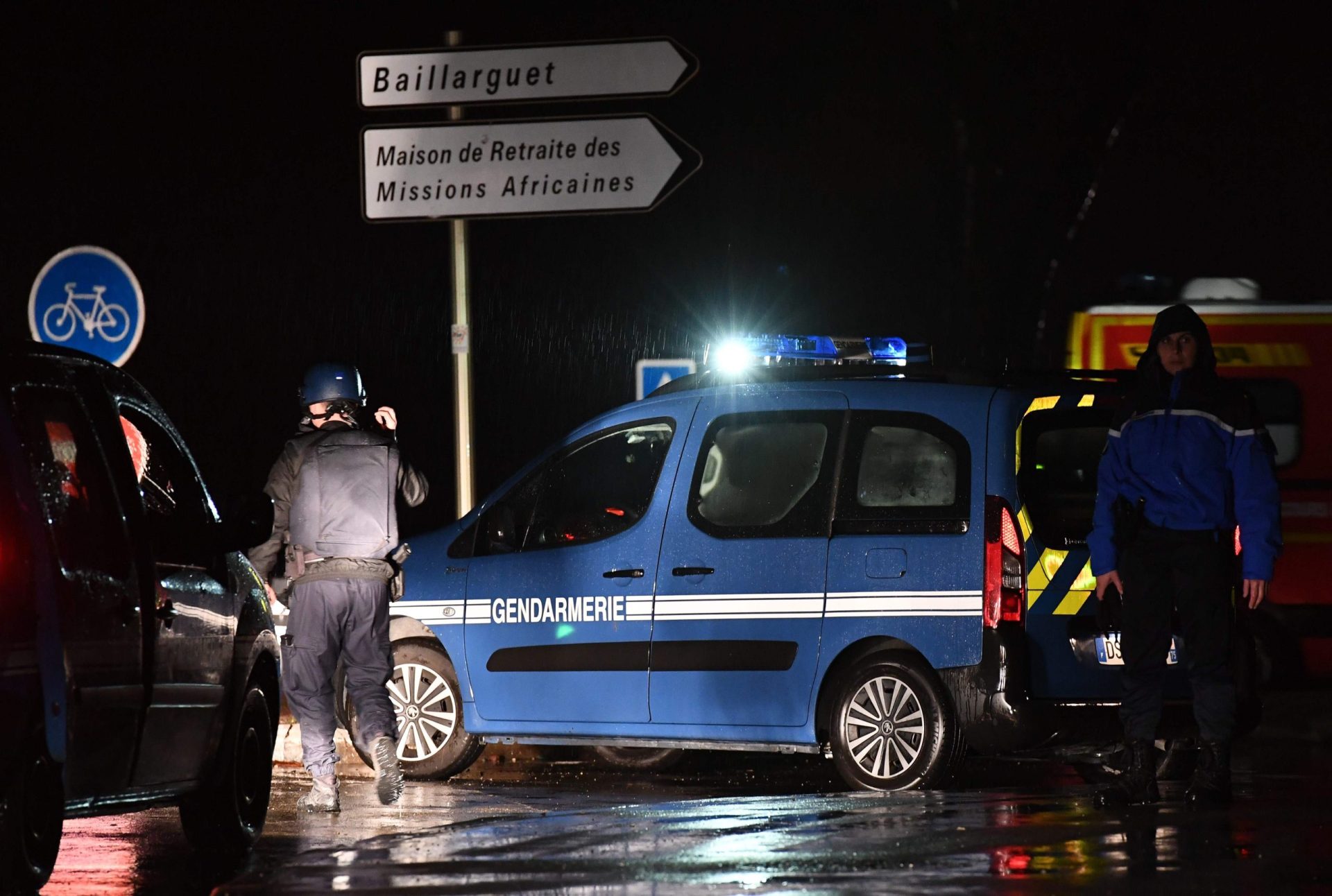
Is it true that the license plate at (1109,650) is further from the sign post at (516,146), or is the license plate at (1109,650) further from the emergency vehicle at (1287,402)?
the sign post at (516,146)

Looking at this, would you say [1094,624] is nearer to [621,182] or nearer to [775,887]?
[775,887]

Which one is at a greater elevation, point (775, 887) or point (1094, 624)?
point (1094, 624)

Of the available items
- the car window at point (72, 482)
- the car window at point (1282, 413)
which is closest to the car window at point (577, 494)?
the car window at point (72, 482)

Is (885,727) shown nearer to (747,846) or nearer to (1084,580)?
(1084,580)

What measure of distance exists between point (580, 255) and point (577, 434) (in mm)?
15365

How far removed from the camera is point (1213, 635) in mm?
7797

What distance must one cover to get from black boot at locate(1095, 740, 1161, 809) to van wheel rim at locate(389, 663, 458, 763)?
3.23m

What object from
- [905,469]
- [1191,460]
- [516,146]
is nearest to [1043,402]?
[905,469]

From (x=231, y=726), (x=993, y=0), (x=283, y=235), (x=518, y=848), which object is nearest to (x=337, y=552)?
(x=231, y=726)

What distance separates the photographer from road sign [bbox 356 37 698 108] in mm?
12164

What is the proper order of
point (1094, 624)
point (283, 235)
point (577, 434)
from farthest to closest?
1. point (283, 235)
2. point (577, 434)
3. point (1094, 624)

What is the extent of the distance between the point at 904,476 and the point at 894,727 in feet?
3.32

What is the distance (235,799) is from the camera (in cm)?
730

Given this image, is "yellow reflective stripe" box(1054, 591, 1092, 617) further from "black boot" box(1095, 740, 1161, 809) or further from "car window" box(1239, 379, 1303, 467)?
"car window" box(1239, 379, 1303, 467)
